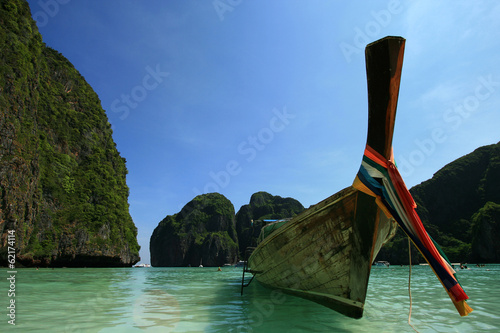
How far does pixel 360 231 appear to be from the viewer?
17.5ft

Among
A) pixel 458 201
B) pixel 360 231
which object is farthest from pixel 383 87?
pixel 458 201

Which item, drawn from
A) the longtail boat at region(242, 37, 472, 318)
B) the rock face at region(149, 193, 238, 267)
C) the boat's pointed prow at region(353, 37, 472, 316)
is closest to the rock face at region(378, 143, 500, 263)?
the rock face at region(149, 193, 238, 267)

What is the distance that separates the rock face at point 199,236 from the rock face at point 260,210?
12872 mm

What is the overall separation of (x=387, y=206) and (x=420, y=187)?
141622 mm

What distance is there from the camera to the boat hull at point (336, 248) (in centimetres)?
529

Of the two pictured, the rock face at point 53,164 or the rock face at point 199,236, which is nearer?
the rock face at point 53,164

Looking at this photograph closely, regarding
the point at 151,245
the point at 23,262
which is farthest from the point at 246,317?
the point at 151,245

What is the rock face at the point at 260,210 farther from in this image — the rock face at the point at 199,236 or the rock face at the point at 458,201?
the rock face at the point at 458,201

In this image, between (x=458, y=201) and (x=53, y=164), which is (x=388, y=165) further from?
(x=458, y=201)

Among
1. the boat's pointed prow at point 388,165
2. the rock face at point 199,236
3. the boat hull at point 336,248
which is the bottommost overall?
the rock face at point 199,236

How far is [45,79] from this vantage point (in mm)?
53688

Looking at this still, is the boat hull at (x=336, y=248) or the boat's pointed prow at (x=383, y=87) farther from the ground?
the boat's pointed prow at (x=383, y=87)

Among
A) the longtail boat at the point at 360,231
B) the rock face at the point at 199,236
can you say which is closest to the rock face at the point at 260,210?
the rock face at the point at 199,236

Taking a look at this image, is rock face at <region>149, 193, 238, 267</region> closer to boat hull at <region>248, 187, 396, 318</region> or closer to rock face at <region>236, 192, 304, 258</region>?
rock face at <region>236, 192, 304, 258</region>
